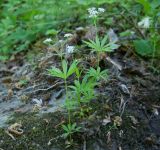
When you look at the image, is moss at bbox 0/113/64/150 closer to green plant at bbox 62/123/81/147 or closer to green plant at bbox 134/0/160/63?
green plant at bbox 62/123/81/147

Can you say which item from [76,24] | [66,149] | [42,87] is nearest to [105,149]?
[66,149]

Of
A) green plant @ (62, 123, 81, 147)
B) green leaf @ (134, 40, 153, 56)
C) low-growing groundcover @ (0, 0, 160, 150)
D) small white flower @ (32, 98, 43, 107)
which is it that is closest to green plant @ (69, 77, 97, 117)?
low-growing groundcover @ (0, 0, 160, 150)

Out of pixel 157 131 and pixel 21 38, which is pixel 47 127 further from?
pixel 21 38

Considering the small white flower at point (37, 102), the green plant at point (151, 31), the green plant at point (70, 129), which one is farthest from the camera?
the green plant at point (151, 31)

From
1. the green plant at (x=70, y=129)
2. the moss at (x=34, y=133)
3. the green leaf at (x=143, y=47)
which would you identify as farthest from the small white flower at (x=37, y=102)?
the green leaf at (x=143, y=47)

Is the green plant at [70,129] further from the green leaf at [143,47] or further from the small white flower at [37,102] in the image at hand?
the green leaf at [143,47]

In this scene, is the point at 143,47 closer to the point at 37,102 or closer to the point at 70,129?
the point at 37,102

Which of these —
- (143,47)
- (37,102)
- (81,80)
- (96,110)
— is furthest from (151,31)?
(37,102)
